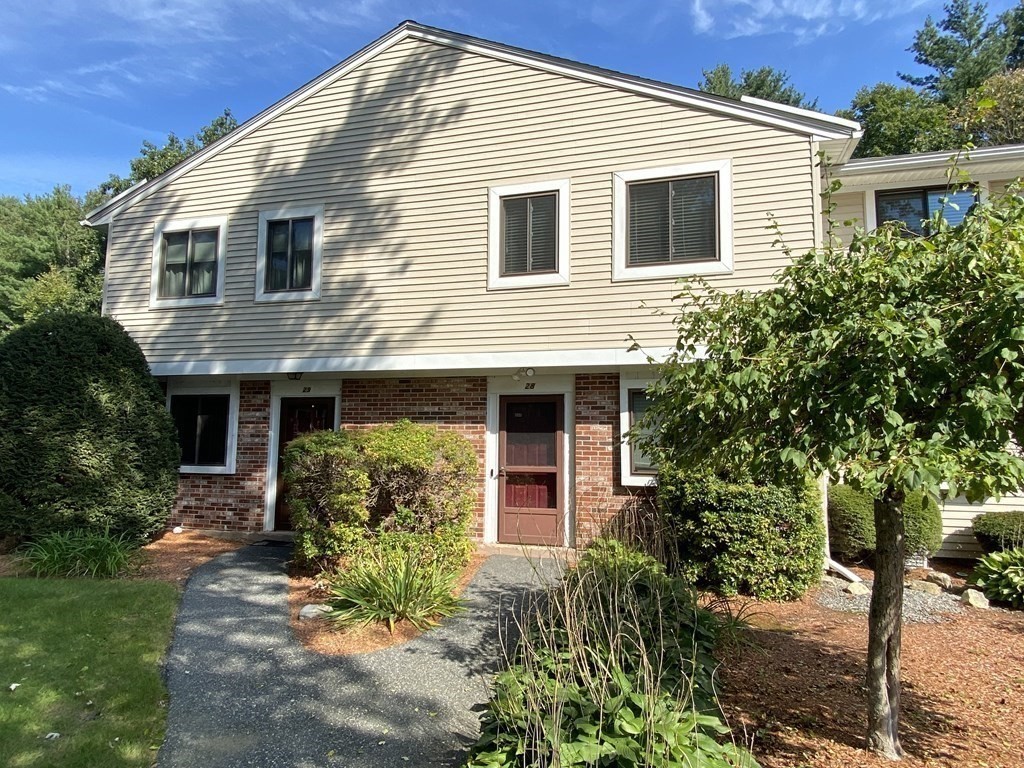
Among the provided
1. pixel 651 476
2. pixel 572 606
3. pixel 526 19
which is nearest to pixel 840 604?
pixel 651 476

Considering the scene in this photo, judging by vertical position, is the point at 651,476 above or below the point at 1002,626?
above

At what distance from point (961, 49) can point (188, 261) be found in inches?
1317

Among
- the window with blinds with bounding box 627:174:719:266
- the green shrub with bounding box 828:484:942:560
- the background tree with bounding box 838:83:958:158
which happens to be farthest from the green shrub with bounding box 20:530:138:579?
the background tree with bounding box 838:83:958:158

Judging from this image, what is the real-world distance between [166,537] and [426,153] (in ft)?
24.5

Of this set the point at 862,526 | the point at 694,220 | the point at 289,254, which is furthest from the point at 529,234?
the point at 862,526

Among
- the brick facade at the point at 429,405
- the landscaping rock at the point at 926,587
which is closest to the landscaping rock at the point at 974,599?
the landscaping rock at the point at 926,587

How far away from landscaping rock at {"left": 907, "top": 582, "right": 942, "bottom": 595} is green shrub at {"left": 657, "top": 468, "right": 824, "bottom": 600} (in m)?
1.37

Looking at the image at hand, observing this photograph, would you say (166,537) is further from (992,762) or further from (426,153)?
(992,762)

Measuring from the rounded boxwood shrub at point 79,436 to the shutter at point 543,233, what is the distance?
617 centimetres

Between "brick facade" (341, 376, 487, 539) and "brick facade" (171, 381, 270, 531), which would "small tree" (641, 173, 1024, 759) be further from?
"brick facade" (171, 381, 270, 531)

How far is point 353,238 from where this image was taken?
9.80 m

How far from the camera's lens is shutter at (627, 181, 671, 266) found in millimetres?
8492

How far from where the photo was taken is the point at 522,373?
9156 mm

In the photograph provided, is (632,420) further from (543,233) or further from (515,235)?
(515,235)
